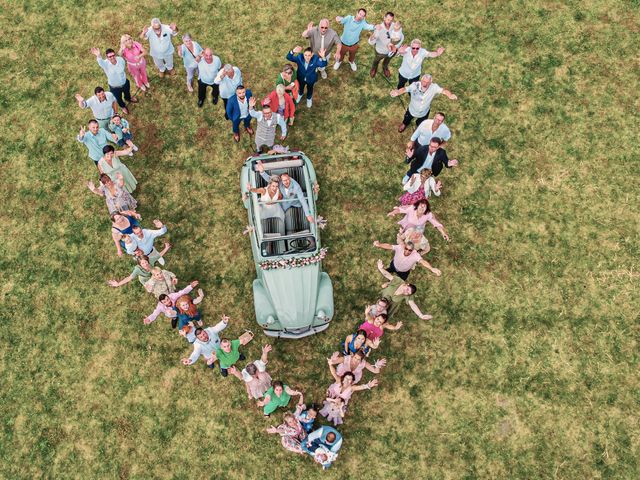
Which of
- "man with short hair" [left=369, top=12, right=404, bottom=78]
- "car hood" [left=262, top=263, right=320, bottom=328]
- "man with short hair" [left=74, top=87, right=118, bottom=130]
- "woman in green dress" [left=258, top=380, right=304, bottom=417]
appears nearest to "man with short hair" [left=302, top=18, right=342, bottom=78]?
"man with short hair" [left=369, top=12, right=404, bottom=78]

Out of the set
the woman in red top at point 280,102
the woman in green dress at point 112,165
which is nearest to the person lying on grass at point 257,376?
the woman in green dress at point 112,165

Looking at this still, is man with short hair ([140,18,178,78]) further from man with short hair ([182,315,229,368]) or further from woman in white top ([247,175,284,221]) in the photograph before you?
man with short hair ([182,315,229,368])

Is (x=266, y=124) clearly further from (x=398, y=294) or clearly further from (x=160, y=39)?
(x=398, y=294)

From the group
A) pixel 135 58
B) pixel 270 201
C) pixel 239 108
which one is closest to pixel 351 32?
pixel 239 108

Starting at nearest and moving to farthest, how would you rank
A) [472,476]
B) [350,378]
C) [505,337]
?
1. [350,378]
2. [472,476]
3. [505,337]

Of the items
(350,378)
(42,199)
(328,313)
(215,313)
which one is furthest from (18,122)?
(350,378)

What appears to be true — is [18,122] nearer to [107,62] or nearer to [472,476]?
[107,62]
